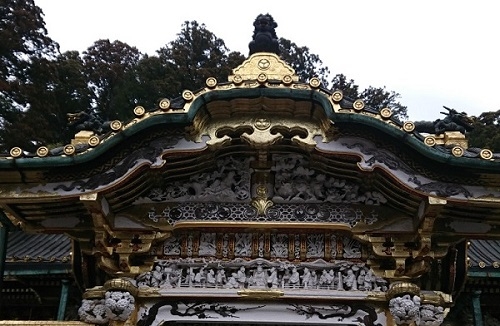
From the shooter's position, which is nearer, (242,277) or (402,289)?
(402,289)

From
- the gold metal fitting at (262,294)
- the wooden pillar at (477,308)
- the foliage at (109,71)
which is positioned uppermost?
the foliage at (109,71)

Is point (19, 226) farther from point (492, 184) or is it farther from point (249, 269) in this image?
point (492, 184)

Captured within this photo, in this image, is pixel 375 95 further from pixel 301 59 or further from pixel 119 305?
pixel 119 305

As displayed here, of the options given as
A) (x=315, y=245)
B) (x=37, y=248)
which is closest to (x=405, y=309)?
(x=315, y=245)

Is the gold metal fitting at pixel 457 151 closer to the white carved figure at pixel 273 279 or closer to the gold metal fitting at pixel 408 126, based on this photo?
the gold metal fitting at pixel 408 126

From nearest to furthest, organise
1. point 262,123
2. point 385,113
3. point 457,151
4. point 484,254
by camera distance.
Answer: point 457,151
point 385,113
point 262,123
point 484,254

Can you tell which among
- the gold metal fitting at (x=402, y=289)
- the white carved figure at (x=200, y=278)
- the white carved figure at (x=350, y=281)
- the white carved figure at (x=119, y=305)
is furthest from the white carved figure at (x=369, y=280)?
the white carved figure at (x=119, y=305)

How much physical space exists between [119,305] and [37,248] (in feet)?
15.5

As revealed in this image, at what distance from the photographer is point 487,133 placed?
848 inches

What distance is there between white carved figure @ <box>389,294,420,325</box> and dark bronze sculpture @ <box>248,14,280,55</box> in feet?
9.48

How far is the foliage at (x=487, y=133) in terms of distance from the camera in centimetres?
2036

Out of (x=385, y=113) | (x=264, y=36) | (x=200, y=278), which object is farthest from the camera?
(x=264, y=36)

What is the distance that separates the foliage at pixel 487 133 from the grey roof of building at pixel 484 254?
10.4m

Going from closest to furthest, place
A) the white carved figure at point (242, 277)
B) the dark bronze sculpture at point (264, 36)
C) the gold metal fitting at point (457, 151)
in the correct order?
the gold metal fitting at point (457, 151) → the white carved figure at point (242, 277) → the dark bronze sculpture at point (264, 36)
